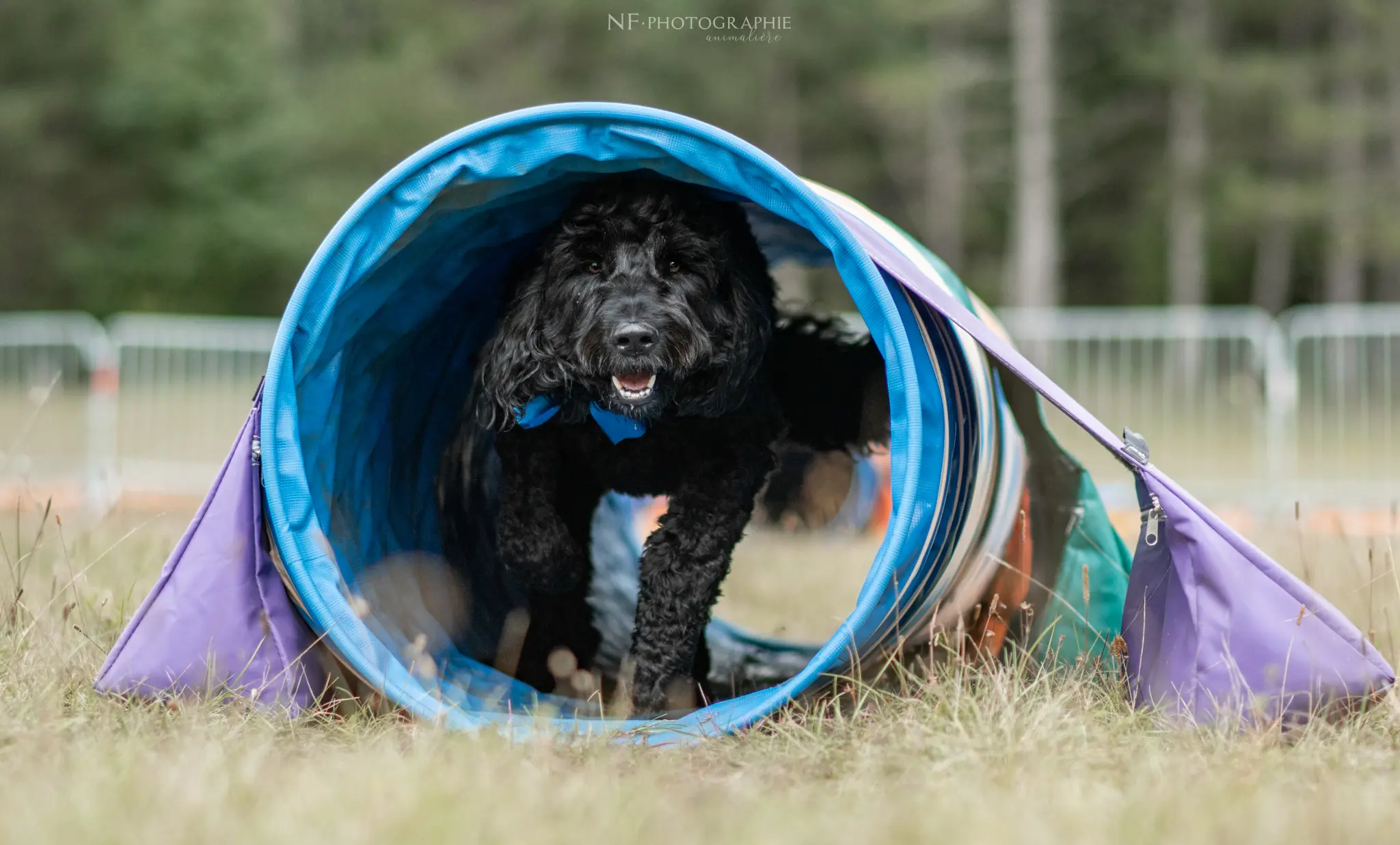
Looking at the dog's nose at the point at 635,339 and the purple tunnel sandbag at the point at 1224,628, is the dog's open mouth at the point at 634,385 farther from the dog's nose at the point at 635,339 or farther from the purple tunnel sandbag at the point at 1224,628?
the purple tunnel sandbag at the point at 1224,628

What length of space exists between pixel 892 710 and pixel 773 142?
25.9 meters

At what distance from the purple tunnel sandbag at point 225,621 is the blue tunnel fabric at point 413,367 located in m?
0.08

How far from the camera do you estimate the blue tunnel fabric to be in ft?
10.1

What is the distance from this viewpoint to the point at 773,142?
28.1 metres

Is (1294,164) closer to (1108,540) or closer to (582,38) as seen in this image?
(582,38)

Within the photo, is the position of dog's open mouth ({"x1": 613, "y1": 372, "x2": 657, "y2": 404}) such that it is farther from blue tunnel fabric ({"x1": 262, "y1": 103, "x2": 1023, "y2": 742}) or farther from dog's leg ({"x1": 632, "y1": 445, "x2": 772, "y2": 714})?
blue tunnel fabric ({"x1": 262, "y1": 103, "x2": 1023, "y2": 742})

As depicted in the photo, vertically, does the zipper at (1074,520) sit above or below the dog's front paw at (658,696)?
above

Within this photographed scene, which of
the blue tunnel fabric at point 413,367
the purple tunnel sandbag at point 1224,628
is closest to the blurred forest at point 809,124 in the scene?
the blue tunnel fabric at point 413,367

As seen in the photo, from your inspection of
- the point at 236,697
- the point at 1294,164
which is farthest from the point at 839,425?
the point at 1294,164

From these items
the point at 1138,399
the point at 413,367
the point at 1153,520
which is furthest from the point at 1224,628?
the point at 1138,399

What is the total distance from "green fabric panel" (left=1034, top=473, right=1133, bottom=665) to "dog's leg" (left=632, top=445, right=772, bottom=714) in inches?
38.9

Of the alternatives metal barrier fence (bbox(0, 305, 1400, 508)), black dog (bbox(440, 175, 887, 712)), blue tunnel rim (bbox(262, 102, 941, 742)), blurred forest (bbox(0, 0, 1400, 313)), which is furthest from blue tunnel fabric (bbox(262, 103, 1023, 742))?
blurred forest (bbox(0, 0, 1400, 313))

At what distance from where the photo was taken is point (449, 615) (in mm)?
4012

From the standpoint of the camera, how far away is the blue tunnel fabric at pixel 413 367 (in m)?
3.06
